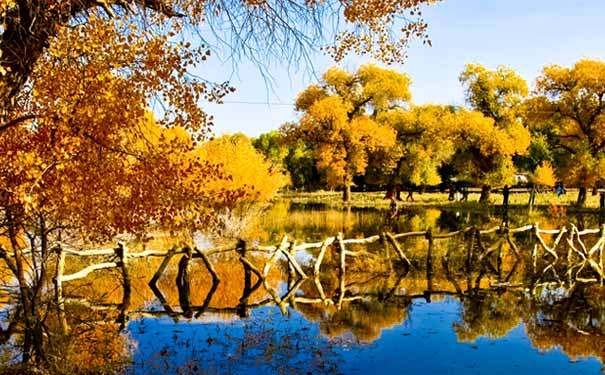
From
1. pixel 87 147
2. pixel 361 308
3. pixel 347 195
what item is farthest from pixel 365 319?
pixel 347 195

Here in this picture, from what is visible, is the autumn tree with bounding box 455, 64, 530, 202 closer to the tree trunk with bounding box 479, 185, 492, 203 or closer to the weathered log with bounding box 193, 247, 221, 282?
the tree trunk with bounding box 479, 185, 492, 203

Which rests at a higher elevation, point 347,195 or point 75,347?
point 347,195

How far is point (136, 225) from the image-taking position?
9.58 meters

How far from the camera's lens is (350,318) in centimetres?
1274

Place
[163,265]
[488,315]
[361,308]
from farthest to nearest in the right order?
[163,265]
[361,308]
[488,315]

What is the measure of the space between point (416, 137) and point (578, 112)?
707 inches

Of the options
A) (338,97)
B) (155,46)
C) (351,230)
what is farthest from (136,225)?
(338,97)

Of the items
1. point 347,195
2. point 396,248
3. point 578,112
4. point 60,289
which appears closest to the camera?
point 60,289

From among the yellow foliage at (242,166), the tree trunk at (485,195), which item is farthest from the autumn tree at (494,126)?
the yellow foliage at (242,166)

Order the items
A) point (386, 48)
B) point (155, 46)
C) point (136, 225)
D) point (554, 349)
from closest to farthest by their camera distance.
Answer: point (155, 46)
point (386, 48)
point (136, 225)
point (554, 349)

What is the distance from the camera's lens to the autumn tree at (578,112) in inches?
1581

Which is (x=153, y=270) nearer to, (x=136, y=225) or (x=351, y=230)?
(x=136, y=225)

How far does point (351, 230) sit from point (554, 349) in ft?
61.8

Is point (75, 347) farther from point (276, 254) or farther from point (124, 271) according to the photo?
point (276, 254)
